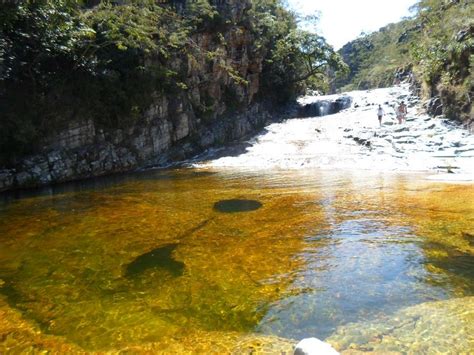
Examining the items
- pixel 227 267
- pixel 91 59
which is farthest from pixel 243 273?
pixel 91 59

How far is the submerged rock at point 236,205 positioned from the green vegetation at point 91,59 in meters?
10.5

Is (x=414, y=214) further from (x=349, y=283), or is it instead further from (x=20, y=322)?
(x=20, y=322)

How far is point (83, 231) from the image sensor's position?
28.8 feet

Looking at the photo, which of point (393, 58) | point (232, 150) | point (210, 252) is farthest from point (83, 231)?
point (393, 58)

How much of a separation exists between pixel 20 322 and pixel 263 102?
3443 centimetres

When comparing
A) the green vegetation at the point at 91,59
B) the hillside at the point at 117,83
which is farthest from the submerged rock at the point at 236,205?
the hillside at the point at 117,83

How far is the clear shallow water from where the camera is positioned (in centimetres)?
453

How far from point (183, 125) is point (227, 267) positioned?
19.9 meters

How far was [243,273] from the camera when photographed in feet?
19.8

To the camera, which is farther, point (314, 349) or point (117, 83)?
point (117, 83)

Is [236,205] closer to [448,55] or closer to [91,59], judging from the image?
[91,59]

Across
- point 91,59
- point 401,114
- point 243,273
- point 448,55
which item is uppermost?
point 91,59

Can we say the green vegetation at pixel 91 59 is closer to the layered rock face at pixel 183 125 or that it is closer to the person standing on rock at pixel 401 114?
the layered rock face at pixel 183 125

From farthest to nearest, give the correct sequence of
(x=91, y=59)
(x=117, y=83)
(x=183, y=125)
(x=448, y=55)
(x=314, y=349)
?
(x=183, y=125) → (x=448, y=55) → (x=117, y=83) → (x=91, y=59) → (x=314, y=349)
